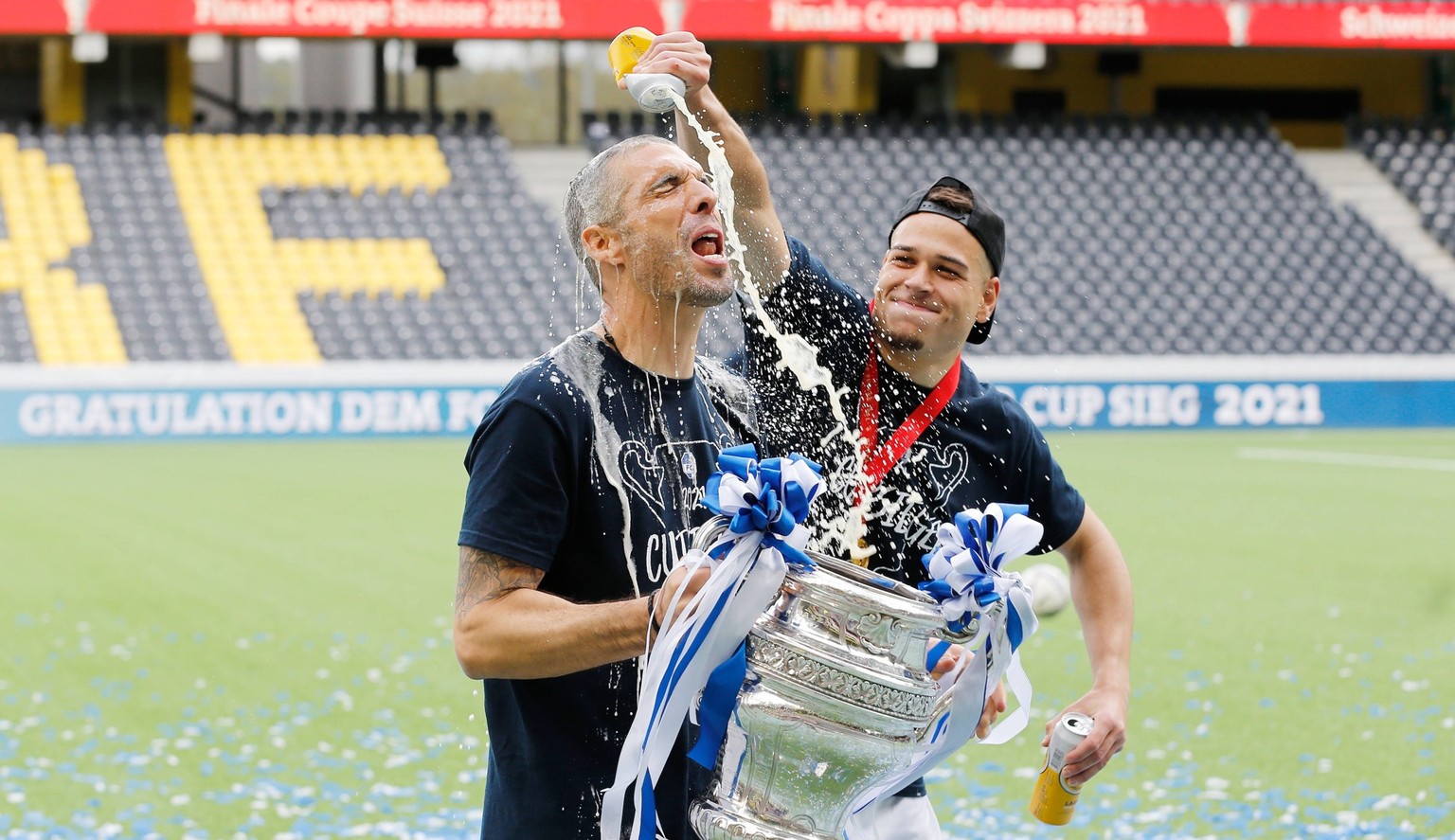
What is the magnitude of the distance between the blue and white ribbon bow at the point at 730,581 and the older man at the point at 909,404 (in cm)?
82

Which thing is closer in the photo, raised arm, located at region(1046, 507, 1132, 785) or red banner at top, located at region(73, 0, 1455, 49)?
raised arm, located at region(1046, 507, 1132, 785)

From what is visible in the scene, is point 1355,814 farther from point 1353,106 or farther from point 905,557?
point 1353,106

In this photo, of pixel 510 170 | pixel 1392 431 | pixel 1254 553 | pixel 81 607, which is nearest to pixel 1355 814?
pixel 1254 553

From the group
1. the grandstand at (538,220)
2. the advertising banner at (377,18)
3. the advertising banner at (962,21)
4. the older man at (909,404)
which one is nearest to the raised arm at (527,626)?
the older man at (909,404)

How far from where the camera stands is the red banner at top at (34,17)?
20.7 meters

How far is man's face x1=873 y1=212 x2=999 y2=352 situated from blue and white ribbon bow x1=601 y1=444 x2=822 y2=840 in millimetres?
984

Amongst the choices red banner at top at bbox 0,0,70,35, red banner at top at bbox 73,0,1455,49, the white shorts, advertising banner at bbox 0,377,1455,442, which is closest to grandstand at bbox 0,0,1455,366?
red banner at top at bbox 73,0,1455,49

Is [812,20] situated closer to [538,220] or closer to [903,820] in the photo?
[538,220]

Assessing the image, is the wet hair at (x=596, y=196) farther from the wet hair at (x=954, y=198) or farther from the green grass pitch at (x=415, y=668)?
the green grass pitch at (x=415, y=668)

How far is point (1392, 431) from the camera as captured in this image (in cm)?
1869

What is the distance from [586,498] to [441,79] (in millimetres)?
25026

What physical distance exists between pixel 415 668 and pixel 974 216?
15.5 feet

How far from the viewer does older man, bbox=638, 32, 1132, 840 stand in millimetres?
2723

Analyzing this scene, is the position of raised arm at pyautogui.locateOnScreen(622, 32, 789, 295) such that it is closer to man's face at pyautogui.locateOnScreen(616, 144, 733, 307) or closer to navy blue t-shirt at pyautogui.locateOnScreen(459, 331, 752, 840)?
man's face at pyautogui.locateOnScreen(616, 144, 733, 307)
